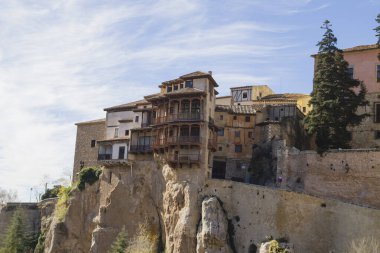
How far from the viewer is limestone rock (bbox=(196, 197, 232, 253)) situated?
48.7 meters

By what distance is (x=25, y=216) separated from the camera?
75750mm

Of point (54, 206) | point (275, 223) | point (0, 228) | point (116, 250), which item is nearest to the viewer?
point (275, 223)

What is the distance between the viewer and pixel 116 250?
52188 mm

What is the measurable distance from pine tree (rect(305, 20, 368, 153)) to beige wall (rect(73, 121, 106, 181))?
26.8 m

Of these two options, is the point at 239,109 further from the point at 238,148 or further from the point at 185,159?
the point at 185,159

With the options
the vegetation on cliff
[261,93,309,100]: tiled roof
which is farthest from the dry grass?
the vegetation on cliff

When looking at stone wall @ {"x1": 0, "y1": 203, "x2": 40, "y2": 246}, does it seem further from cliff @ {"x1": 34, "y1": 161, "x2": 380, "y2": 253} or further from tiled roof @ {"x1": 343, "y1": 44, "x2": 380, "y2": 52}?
tiled roof @ {"x1": 343, "y1": 44, "x2": 380, "y2": 52}

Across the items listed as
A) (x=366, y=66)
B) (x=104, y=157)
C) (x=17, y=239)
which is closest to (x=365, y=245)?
(x=366, y=66)

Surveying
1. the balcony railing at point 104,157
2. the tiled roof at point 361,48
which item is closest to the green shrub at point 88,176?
the balcony railing at point 104,157

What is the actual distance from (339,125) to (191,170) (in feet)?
46.5

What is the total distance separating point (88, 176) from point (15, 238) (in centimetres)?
1363

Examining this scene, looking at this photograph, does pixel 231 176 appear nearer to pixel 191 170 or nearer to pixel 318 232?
pixel 191 170

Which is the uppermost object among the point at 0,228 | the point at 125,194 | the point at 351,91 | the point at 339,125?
the point at 351,91

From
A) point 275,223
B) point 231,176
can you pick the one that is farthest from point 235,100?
point 275,223
